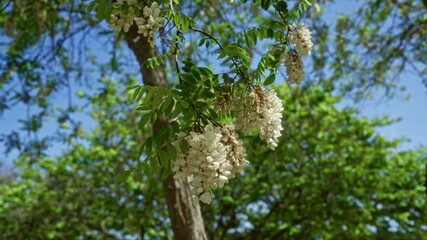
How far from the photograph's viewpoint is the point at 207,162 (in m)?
1.42

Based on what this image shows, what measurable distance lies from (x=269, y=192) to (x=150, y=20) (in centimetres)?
813

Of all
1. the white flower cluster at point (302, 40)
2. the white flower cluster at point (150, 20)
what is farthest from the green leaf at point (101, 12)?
the white flower cluster at point (302, 40)

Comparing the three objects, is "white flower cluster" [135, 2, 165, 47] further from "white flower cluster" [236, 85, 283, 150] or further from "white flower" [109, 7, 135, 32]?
"white flower cluster" [236, 85, 283, 150]

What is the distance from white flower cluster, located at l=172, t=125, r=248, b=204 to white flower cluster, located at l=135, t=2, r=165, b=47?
47 centimetres

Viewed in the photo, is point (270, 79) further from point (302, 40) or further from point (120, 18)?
point (120, 18)

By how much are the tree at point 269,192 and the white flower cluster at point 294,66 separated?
19.8 feet

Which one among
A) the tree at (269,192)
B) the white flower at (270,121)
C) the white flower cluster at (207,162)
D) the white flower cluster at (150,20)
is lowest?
the white flower cluster at (207,162)

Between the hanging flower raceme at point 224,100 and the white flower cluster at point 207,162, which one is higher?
the hanging flower raceme at point 224,100

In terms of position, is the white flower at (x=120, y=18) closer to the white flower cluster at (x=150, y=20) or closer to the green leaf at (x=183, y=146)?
the white flower cluster at (x=150, y=20)

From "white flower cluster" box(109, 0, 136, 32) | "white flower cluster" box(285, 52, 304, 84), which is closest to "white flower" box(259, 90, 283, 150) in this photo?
"white flower cluster" box(285, 52, 304, 84)

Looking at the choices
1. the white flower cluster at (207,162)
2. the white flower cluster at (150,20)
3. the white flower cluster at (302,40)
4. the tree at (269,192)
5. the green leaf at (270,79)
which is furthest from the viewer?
the tree at (269,192)

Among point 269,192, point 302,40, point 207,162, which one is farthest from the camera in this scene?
point 269,192

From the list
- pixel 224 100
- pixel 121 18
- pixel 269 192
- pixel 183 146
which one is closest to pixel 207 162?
Result: pixel 183 146

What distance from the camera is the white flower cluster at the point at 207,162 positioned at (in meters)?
1.43
